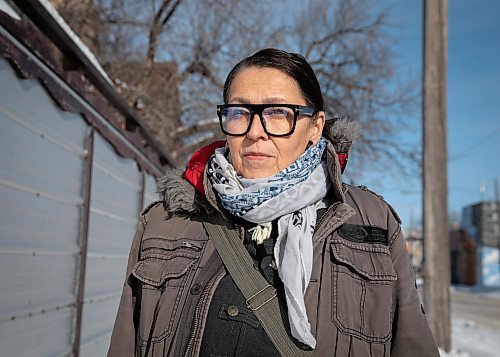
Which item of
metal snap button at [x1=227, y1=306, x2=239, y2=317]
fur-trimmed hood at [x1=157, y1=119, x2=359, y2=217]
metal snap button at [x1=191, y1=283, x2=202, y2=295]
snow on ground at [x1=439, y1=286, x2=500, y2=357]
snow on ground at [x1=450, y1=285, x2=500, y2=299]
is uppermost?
fur-trimmed hood at [x1=157, y1=119, x2=359, y2=217]

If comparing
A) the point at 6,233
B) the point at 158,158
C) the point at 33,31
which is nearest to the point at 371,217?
the point at 6,233

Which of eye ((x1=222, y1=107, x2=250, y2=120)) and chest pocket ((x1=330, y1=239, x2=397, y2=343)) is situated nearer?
chest pocket ((x1=330, y1=239, x2=397, y2=343))

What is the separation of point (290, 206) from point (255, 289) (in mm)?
293

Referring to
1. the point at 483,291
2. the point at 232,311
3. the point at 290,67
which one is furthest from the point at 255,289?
the point at 483,291

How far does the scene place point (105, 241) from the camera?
4844 millimetres

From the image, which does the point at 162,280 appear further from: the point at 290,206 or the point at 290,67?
the point at 290,67

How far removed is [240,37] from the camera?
14.4 meters

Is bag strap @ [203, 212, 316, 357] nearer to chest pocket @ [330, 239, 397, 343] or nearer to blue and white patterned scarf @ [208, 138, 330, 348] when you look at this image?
blue and white patterned scarf @ [208, 138, 330, 348]

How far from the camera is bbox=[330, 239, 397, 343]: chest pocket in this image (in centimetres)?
178

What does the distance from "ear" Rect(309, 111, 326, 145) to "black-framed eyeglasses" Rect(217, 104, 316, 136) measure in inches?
4.1

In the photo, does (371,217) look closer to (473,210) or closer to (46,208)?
(46,208)

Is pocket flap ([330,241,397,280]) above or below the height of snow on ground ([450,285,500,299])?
above

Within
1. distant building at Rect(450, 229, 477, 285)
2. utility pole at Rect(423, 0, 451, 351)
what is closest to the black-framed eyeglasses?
utility pole at Rect(423, 0, 451, 351)

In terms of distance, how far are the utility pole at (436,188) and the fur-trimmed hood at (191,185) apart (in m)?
6.26
